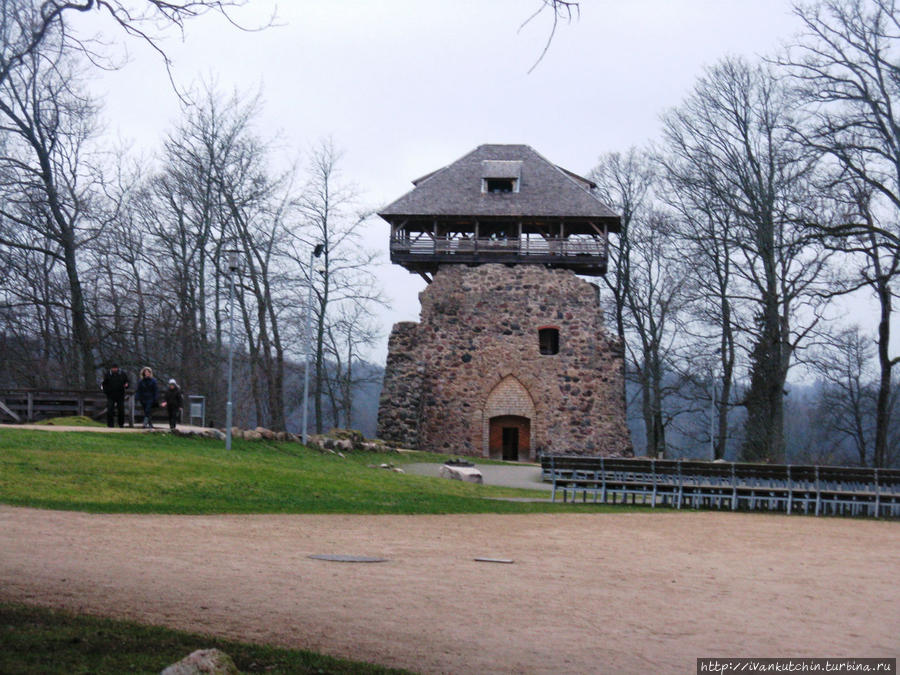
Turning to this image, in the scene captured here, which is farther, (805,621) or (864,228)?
(864,228)

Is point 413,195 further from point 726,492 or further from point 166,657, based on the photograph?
point 166,657

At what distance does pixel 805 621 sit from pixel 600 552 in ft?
13.7

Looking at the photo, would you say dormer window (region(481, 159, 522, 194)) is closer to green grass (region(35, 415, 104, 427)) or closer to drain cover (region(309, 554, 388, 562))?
green grass (region(35, 415, 104, 427))

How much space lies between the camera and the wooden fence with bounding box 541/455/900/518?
18.5m

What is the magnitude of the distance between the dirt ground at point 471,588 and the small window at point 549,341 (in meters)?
23.7

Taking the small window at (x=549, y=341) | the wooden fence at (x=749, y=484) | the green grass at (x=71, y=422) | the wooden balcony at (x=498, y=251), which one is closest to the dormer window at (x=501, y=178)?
the wooden balcony at (x=498, y=251)

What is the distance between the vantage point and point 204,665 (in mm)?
5230

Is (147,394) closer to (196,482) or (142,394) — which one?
(142,394)

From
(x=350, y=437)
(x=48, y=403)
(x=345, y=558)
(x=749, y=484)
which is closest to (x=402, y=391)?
(x=350, y=437)

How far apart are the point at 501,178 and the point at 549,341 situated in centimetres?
678

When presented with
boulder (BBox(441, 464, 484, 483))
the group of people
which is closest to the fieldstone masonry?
boulder (BBox(441, 464, 484, 483))

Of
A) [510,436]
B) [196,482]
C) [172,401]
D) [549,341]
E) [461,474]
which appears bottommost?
[461,474]

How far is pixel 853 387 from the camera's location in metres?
49.0

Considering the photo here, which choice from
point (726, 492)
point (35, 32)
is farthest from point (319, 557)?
point (726, 492)
